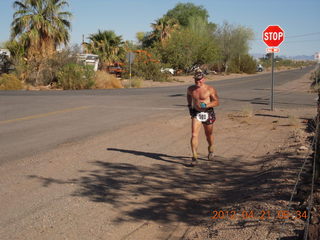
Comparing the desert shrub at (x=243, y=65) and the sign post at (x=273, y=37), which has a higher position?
the desert shrub at (x=243, y=65)

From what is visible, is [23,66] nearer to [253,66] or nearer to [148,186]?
A: [148,186]

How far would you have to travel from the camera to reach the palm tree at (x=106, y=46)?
49.4 meters

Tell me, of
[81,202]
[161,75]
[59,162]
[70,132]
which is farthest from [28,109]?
[161,75]

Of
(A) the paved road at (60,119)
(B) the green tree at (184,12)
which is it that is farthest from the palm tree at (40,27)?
(B) the green tree at (184,12)

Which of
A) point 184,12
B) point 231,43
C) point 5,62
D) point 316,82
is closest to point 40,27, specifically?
point 5,62

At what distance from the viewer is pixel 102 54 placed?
162ft

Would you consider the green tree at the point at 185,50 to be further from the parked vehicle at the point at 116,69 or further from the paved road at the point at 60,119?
the paved road at the point at 60,119

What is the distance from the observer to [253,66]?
3088 inches

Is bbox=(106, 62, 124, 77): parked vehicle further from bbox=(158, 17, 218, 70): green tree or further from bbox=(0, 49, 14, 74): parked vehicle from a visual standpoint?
bbox=(158, 17, 218, 70): green tree

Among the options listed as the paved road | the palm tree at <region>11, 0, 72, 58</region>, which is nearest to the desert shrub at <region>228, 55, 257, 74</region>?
the palm tree at <region>11, 0, 72, 58</region>

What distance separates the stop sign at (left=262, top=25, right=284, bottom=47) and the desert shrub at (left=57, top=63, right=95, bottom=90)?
18425 mm

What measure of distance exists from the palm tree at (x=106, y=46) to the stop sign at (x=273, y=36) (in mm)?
35419

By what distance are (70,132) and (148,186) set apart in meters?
5.43

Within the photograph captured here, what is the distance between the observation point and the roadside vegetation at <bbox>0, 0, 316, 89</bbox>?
32.9 meters
